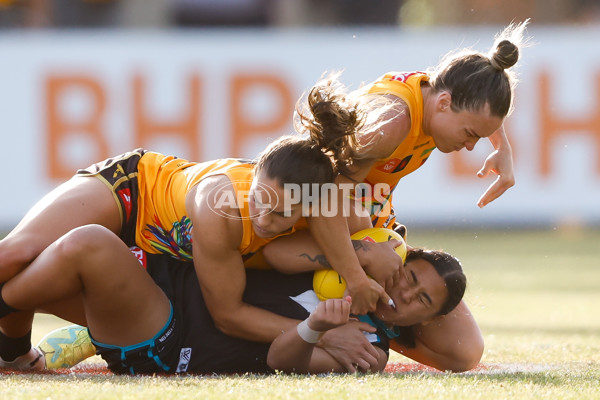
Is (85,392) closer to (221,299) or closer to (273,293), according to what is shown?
(221,299)

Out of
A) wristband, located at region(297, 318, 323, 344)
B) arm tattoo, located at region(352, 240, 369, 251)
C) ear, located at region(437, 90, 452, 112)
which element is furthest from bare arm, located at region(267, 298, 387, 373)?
ear, located at region(437, 90, 452, 112)

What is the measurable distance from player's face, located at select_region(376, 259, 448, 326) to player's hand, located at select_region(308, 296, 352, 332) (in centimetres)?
46

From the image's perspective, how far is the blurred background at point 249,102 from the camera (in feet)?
39.8

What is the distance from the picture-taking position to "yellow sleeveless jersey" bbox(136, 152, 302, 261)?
15.0 ft

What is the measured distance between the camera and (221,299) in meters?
4.43

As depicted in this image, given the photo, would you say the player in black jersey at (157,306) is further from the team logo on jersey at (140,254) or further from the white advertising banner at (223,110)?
the white advertising banner at (223,110)

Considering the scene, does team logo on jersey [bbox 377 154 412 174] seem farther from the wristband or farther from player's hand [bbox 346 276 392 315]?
the wristband

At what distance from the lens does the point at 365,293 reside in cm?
447

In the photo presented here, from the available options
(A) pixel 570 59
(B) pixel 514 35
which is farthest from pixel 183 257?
(A) pixel 570 59

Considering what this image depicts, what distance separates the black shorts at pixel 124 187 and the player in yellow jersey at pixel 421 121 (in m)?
0.87

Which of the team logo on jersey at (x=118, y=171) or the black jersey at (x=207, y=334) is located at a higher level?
the team logo on jersey at (x=118, y=171)

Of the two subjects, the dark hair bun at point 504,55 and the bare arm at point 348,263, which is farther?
the dark hair bun at point 504,55

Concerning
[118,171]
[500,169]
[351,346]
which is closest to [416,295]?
[351,346]

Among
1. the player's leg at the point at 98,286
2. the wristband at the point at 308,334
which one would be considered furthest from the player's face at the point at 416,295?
the player's leg at the point at 98,286
